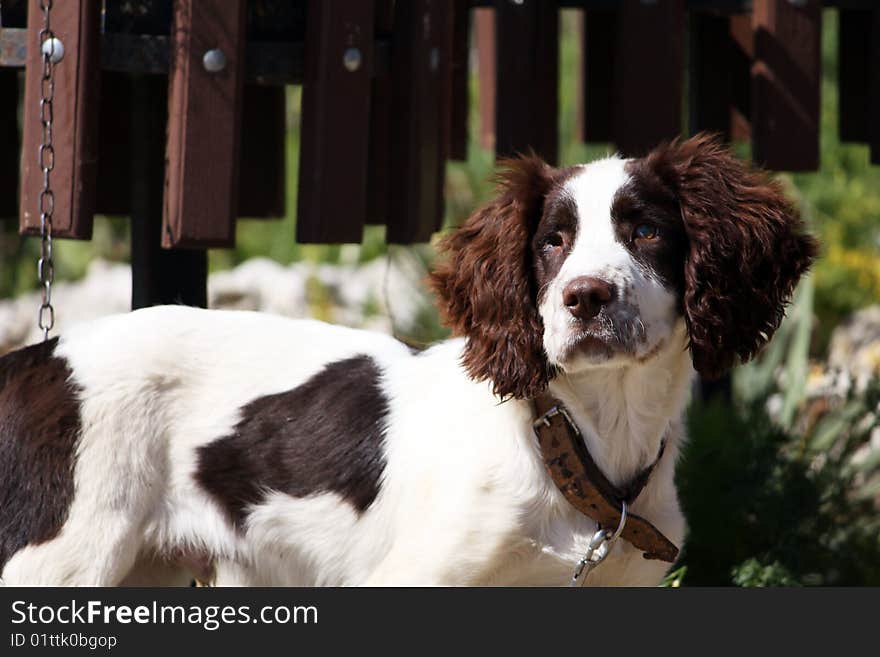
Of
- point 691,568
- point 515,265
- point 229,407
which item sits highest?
point 515,265

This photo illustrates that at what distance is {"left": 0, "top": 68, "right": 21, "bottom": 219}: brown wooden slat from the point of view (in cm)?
514

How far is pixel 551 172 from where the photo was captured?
11.3 ft

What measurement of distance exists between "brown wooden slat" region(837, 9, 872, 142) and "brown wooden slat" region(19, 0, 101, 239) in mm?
3224

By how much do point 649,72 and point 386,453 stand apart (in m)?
1.79

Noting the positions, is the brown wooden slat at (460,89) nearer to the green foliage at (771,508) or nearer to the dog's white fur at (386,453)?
the green foliage at (771,508)

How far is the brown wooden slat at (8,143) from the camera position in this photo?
5.14m

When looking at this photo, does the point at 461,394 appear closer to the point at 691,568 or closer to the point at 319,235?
the point at 319,235

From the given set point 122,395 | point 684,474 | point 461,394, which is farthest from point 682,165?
point 684,474

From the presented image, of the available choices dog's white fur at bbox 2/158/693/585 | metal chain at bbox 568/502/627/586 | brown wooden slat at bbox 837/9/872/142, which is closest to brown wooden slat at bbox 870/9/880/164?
brown wooden slat at bbox 837/9/872/142

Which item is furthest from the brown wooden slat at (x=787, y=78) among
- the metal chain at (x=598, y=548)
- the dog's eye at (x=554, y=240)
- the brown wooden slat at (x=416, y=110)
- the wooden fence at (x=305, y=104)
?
the metal chain at (x=598, y=548)

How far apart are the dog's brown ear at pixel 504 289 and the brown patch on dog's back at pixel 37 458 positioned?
3.12 feet

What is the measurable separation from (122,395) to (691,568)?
2256mm

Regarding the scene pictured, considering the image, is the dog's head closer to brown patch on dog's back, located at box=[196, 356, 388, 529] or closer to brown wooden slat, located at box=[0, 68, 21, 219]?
brown patch on dog's back, located at box=[196, 356, 388, 529]

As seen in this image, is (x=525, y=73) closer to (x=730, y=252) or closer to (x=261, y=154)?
(x=261, y=154)
